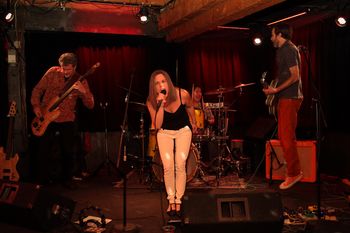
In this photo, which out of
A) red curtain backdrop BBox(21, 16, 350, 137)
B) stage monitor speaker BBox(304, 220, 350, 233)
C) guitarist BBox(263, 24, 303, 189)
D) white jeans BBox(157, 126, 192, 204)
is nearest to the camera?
stage monitor speaker BBox(304, 220, 350, 233)

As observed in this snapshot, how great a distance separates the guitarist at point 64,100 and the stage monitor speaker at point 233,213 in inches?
125

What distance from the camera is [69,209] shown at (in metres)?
4.25

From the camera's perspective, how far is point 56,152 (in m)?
6.52

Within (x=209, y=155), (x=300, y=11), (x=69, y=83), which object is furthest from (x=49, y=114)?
(x=300, y=11)

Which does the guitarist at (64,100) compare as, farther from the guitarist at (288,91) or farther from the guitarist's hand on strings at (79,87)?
the guitarist at (288,91)

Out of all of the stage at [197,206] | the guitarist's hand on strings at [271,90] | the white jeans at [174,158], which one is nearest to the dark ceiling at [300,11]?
the guitarist's hand on strings at [271,90]

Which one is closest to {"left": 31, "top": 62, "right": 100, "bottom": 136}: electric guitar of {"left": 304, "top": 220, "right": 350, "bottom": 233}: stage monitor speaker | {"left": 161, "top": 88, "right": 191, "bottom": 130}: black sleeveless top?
{"left": 161, "top": 88, "right": 191, "bottom": 130}: black sleeveless top

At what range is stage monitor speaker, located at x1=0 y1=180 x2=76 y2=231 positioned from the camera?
12.7ft

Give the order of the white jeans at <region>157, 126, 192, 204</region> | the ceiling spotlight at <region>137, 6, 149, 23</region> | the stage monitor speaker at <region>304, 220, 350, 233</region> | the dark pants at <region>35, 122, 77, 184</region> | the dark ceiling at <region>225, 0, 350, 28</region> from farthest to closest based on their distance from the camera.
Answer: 1. the ceiling spotlight at <region>137, 6, 149, 23</region>
2. the dark ceiling at <region>225, 0, 350, 28</region>
3. the dark pants at <region>35, 122, 77, 184</region>
4. the white jeans at <region>157, 126, 192, 204</region>
5. the stage monitor speaker at <region>304, 220, 350, 233</region>

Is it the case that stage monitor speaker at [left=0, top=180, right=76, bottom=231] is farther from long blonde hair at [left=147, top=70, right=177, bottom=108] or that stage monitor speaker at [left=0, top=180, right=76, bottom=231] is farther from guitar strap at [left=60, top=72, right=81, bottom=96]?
guitar strap at [left=60, top=72, right=81, bottom=96]

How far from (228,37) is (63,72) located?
447cm

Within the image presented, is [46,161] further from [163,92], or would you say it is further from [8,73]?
[163,92]

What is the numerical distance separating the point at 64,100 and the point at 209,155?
3.29 meters

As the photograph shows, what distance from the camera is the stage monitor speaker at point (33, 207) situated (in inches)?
152
